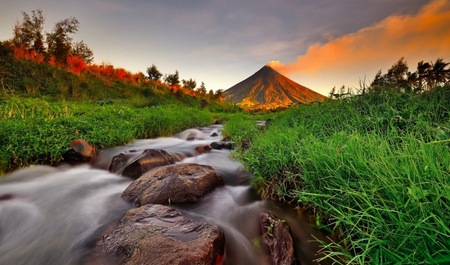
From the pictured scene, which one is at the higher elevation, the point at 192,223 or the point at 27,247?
the point at 192,223

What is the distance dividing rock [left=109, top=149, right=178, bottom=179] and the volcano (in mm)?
56381

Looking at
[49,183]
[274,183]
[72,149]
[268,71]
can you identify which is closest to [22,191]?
[49,183]

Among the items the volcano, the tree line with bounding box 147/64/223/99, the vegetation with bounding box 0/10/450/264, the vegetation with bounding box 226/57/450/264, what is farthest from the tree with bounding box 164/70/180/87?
the volcano

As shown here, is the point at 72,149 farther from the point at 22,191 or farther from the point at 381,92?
the point at 381,92

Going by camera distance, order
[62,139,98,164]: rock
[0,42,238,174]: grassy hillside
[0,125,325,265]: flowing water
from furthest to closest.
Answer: [62,139,98,164]: rock → [0,42,238,174]: grassy hillside → [0,125,325,265]: flowing water

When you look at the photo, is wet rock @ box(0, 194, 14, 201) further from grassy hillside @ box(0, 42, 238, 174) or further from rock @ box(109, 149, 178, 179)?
rock @ box(109, 149, 178, 179)

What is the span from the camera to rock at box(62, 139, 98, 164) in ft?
15.1

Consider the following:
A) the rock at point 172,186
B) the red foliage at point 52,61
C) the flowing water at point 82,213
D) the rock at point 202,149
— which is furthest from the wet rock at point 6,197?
the red foliage at point 52,61

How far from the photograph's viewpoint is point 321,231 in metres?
2.03

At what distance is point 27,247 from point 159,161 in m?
2.22

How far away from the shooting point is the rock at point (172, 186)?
284 cm

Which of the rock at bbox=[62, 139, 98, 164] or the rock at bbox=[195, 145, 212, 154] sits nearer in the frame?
the rock at bbox=[62, 139, 98, 164]

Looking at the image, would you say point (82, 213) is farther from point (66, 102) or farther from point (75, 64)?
point (75, 64)

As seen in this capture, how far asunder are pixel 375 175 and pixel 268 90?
75.3 meters
